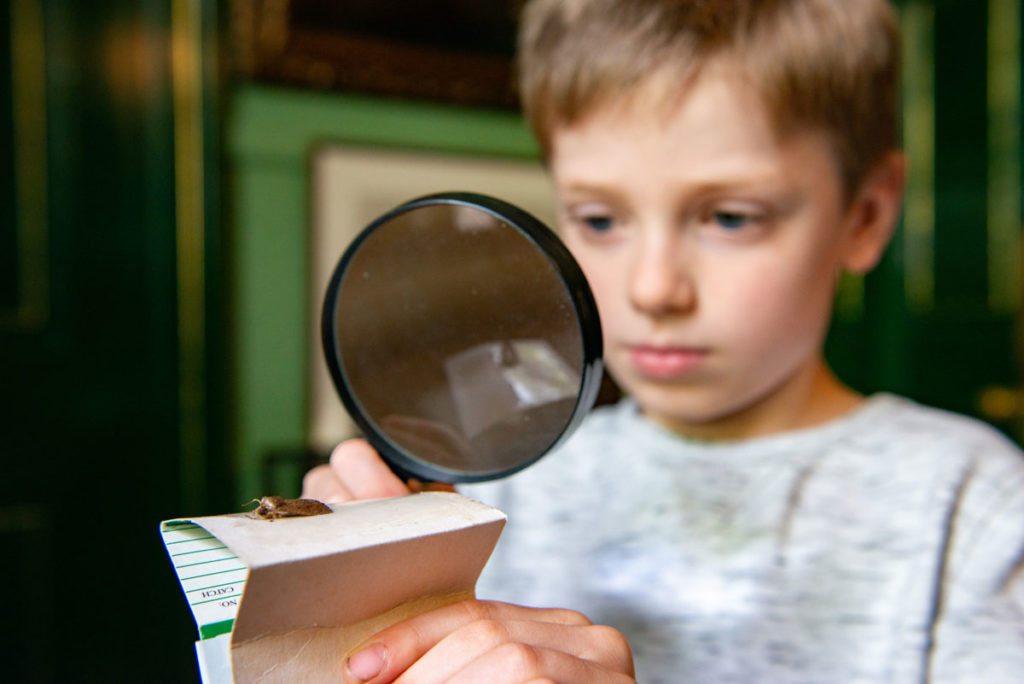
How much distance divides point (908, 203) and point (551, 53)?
1.94 meters

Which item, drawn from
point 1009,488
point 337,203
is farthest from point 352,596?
point 337,203

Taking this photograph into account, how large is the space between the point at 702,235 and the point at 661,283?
2.3 inches

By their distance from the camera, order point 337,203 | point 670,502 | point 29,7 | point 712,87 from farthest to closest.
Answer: point 337,203 → point 29,7 → point 670,502 → point 712,87

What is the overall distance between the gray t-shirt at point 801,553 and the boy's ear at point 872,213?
0.15 meters

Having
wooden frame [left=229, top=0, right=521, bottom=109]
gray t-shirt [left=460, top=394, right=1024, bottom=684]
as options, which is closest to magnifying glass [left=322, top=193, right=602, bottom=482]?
gray t-shirt [left=460, top=394, right=1024, bottom=684]

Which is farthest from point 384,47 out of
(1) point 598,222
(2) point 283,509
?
(2) point 283,509

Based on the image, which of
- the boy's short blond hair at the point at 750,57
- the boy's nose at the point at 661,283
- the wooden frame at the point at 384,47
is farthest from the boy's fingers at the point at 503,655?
the wooden frame at the point at 384,47

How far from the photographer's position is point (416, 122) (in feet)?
6.48

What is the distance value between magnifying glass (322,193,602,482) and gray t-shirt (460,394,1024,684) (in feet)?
1.06

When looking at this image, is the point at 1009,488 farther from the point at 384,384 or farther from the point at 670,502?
the point at 384,384

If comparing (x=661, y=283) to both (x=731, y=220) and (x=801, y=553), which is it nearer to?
(x=731, y=220)

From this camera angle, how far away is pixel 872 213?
0.69 meters

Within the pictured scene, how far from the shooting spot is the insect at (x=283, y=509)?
1.10 feet

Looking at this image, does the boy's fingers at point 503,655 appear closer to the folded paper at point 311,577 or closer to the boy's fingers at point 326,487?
the folded paper at point 311,577
